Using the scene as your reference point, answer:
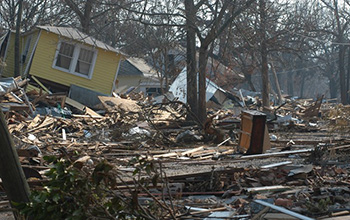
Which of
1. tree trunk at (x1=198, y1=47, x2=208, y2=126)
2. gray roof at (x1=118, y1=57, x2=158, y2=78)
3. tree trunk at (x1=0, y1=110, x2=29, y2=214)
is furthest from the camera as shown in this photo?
Result: gray roof at (x1=118, y1=57, x2=158, y2=78)

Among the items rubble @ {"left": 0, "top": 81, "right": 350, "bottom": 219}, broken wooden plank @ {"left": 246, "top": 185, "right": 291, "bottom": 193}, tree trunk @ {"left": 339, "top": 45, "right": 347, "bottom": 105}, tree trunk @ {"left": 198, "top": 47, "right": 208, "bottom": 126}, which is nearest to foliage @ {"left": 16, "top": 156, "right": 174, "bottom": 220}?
rubble @ {"left": 0, "top": 81, "right": 350, "bottom": 219}

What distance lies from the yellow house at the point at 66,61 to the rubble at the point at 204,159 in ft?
19.1

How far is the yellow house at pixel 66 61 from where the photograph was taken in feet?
90.9

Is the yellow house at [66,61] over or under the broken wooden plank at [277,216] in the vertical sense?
over

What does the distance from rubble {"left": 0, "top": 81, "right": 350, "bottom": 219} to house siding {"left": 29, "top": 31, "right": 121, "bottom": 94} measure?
18.9 feet

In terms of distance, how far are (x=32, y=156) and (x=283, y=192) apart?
4.48m

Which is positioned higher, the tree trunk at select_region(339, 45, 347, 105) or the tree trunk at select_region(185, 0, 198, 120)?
the tree trunk at select_region(339, 45, 347, 105)

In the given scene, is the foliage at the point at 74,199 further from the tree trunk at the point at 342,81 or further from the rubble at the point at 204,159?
the tree trunk at the point at 342,81

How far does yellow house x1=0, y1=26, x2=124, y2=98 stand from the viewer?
90.9 ft

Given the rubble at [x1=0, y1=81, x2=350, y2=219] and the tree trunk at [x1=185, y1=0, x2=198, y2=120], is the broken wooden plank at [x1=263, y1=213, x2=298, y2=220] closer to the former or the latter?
the rubble at [x1=0, y1=81, x2=350, y2=219]

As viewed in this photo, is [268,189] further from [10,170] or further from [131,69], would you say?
[131,69]

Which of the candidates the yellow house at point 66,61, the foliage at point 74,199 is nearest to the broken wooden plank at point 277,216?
the foliage at point 74,199

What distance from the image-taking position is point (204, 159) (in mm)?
11633

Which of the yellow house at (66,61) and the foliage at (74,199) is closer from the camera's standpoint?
the foliage at (74,199)
